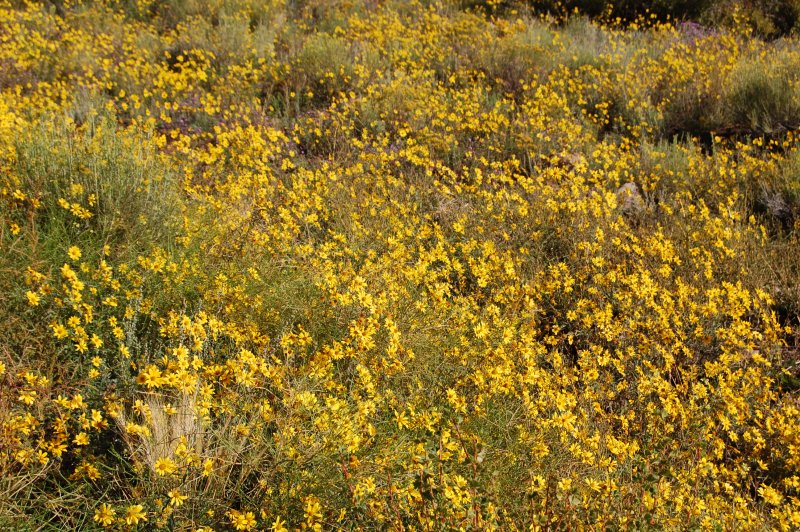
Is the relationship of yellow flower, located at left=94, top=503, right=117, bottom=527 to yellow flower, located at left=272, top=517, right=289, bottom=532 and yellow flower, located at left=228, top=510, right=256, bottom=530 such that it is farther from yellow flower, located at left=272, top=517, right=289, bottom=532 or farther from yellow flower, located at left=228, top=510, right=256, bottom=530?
yellow flower, located at left=272, top=517, right=289, bottom=532

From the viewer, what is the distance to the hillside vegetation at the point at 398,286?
2.07 meters

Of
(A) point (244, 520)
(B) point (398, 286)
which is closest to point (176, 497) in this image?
(A) point (244, 520)

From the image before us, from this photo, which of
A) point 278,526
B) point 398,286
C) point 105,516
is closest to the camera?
point 105,516

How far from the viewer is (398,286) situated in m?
3.18

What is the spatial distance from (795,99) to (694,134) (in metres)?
0.91

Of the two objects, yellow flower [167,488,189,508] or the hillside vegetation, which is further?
the hillside vegetation

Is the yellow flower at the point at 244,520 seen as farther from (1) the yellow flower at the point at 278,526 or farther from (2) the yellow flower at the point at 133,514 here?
(2) the yellow flower at the point at 133,514

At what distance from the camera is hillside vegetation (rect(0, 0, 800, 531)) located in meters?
2.07

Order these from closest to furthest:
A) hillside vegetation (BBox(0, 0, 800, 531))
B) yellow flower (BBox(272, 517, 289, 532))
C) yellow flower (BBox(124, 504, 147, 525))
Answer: yellow flower (BBox(124, 504, 147, 525)) < yellow flower (BBox(272, 517, 289, 532)) < hillside vegetation (BBox(0, 0, 800, 531))

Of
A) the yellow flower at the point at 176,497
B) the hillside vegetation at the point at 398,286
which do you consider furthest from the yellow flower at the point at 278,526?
the yellow flower at the point at 176,497

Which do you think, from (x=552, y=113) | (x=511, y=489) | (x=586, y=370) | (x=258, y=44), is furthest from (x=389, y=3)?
(x=511, y=489)

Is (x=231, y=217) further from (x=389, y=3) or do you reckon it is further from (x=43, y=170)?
(x=389, y=3)

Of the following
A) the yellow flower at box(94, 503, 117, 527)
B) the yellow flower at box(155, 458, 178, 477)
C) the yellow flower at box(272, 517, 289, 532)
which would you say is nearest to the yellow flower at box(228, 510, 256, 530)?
the yellow flower at box(272, 517, 289, 532)

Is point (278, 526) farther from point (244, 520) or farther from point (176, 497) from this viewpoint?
point (176, 497)
